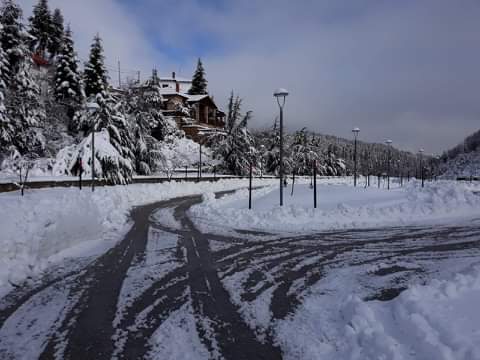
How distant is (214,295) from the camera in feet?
17.5

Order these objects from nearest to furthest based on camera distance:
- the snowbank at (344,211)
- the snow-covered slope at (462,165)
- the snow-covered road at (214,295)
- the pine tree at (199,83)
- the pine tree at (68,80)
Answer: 1. the snow-covered road at (214,295)
2. the snowbank at (344,211)
3. the pine tree at (68,80)
4. the pine tree at (199,83)
5. the snow-covered slope at (462,165)

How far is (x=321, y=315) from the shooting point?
455 cm

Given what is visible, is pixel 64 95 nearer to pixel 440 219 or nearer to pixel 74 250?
pixel 74 250

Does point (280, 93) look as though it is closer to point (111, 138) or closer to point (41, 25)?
point (111, 138)

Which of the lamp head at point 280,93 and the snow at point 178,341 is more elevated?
the lamp head at point 280,93

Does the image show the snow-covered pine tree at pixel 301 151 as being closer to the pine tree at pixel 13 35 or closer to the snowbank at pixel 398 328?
the pine tree at pixel 13 35

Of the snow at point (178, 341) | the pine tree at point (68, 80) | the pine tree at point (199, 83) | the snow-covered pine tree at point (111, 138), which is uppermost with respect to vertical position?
the pine tree at point (199, 83)

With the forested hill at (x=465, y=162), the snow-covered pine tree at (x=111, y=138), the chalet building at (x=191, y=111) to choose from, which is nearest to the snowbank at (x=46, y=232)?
the snow-covered pine tree at (x=111, y=138)

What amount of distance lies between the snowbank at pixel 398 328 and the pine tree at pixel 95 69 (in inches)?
1687

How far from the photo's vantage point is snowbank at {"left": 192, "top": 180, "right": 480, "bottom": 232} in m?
12.5

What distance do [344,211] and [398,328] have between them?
10221mm

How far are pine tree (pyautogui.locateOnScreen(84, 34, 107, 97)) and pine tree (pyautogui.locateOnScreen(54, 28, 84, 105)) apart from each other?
1439 mm

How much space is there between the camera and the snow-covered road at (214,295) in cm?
376

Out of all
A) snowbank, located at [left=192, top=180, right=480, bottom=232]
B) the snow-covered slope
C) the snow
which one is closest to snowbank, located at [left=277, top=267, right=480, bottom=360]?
the snow
